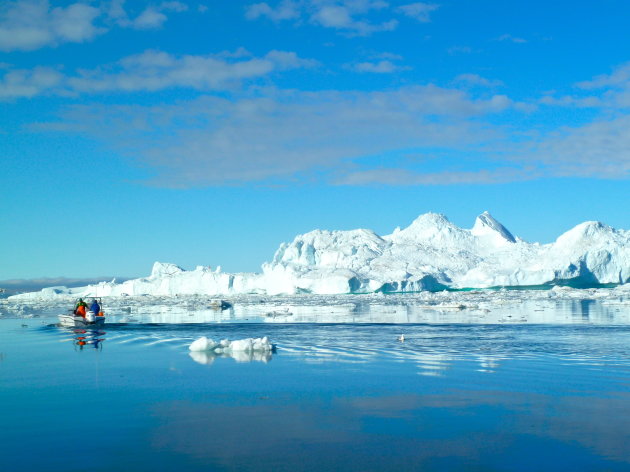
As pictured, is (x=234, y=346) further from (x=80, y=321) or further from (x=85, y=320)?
(x=80, y=321)

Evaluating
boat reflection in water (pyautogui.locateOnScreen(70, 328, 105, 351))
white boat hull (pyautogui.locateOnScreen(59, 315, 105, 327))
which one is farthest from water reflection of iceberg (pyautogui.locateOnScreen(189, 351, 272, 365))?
white boat hull (pyautogui.locateOnScreen(59, 315, 105, 327))

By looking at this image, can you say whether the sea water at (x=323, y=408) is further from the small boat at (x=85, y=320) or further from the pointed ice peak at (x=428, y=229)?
the pointed ice peak at (x=428, y=229)

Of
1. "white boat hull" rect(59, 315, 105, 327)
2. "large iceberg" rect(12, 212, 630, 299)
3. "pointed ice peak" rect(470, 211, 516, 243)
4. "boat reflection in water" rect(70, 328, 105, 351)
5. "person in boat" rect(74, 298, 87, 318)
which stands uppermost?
"pointed ice peak" rect(470, 211, 516, 243)

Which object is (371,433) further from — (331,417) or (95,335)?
(95,335)

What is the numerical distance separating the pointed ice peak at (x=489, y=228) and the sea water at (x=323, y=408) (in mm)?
84907

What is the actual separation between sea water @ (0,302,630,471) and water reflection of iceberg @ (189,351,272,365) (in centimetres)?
6

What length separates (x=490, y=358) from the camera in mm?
15305

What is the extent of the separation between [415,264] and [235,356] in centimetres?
7720

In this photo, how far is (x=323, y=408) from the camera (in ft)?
32.2

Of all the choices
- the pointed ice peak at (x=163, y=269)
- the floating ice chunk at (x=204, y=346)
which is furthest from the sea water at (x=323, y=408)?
the pointed ice peak at (x=163, y=269)

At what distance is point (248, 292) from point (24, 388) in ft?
262

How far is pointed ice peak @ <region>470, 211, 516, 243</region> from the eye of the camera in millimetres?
100963

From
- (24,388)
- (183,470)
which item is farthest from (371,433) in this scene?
(24,388)

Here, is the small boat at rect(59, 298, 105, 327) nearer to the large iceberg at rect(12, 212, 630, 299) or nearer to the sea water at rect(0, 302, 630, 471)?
the sea water at rect(0, 302, 630, 471)
